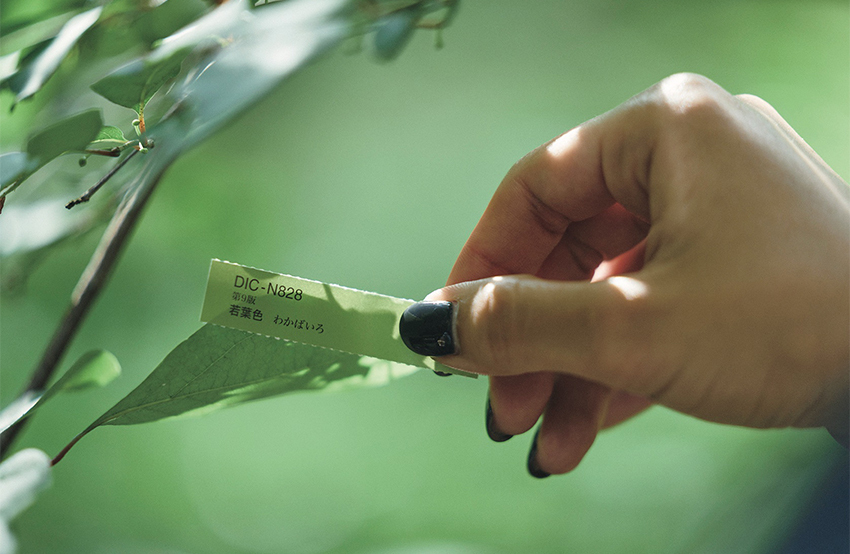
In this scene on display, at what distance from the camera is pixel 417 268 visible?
1.65 metres

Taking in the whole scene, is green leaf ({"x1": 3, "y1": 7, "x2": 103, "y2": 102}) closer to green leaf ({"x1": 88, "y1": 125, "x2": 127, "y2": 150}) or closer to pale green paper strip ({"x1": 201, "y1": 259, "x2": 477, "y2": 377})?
green leaf ({"x1": 88, "y1": 125, "x2": 127, "y2": 150})

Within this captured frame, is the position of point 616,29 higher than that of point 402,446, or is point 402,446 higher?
point 616,29

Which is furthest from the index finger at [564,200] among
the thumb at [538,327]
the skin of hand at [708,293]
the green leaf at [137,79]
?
the green leaf at [137,79]

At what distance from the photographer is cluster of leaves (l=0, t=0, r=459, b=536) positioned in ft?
1.42

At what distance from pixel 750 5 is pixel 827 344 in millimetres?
Result: 1827

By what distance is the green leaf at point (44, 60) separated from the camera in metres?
0.43

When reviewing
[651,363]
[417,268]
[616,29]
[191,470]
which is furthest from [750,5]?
[191,470]

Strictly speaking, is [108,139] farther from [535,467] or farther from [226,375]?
[535,467]

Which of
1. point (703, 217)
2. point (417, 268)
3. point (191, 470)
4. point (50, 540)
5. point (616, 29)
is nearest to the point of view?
point (703, 217)

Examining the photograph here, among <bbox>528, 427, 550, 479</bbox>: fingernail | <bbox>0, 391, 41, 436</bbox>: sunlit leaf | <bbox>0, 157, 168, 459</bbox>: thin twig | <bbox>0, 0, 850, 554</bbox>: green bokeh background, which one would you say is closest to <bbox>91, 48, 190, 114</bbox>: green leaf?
<bbox>0, 157, 168, 459</bbox>: thin twig

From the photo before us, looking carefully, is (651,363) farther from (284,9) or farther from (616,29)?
(616,29)

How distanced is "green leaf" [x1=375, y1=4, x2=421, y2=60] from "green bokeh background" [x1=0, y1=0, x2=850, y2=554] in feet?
3.51

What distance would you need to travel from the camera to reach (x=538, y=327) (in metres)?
0.44

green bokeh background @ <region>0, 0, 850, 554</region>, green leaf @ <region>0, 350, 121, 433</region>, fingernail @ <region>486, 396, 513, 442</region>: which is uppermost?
green leaf @ <region>0, 350, 121, 433</region>
